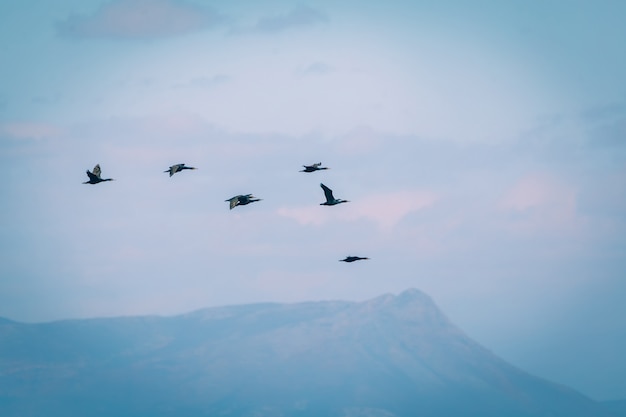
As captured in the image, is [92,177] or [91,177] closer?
[91,177]

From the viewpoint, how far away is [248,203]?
11588 cm

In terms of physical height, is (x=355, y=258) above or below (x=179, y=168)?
below

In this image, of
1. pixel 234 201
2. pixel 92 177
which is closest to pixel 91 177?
pixel 92 177

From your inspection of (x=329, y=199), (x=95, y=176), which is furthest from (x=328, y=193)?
(x=95, y=176)

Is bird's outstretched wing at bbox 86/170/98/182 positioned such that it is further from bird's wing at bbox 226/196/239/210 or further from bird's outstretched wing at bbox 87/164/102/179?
bird's wing at bbox 226/196/239/210

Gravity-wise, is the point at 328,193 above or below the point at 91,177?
below

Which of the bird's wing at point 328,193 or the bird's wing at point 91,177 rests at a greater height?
the bird's wing at point 91,177

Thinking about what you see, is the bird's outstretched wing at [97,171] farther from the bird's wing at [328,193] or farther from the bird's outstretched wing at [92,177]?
the bird's wing at [328,193]

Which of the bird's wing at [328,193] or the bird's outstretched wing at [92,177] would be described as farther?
the bird's outstretched wing at [92,177]

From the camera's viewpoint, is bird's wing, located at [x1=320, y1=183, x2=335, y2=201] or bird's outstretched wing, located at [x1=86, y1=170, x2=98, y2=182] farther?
bird's outstretched wing, located at [x1=86, y1=170, x2=98, y2=182]

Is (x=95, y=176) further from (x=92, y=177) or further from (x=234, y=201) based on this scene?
(x=234, y=201)

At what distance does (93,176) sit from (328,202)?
2692 centimetres

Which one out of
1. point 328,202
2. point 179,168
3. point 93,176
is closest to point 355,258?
point 328,202

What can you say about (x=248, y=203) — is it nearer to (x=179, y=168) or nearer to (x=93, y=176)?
(x=179, y=168)
